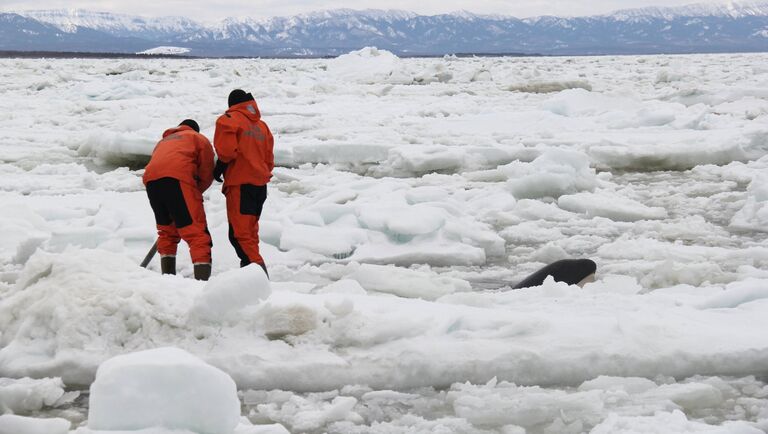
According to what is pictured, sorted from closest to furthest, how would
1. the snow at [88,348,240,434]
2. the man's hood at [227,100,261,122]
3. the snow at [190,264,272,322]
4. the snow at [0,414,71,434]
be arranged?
the snow at [88,348,240,434], the snow at [0,414,71,434], the snow at [190,264,272,322], the man's hood at [227,100,261,122]

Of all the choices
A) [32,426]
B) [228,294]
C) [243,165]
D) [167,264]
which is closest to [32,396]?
[32,426]

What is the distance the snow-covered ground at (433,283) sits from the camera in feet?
8.30

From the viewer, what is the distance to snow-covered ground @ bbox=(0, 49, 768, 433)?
2.53m

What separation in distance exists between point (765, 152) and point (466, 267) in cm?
579

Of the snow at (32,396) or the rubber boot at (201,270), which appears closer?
the snow at (32,396)

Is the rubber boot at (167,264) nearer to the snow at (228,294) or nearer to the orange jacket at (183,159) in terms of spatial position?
the orange jacket at (183,159)

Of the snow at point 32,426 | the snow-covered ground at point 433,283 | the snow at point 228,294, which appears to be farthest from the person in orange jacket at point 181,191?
the snow at point 32,426

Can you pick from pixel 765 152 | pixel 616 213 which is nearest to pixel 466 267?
pixel 616 213

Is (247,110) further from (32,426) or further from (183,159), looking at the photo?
(32,426)

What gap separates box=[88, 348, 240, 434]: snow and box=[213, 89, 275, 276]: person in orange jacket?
221 centimetres

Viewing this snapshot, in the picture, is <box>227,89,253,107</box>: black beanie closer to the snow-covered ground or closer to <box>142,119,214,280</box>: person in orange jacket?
<box>142,119,214,280</box>: person in orange jacket

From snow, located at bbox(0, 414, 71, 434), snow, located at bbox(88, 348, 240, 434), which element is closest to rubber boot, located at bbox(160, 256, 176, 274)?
snow, located at bbox(0, 414, 71, 434)

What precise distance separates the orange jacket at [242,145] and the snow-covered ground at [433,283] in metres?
0.65

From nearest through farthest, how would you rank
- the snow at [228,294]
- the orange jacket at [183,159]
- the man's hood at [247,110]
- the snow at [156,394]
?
the snow at [156,394], the snow at [228,294], the orange jacket at [183,159], the man's hood at [247,110]
